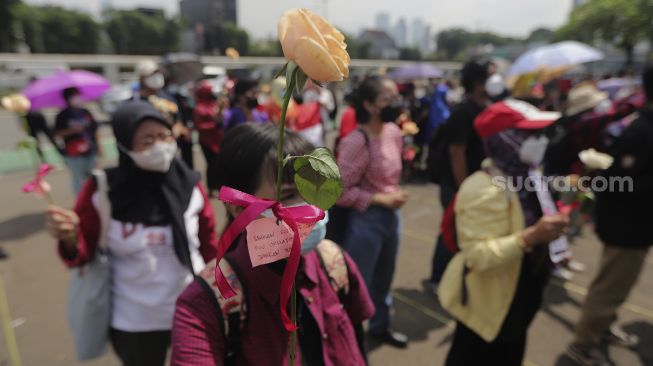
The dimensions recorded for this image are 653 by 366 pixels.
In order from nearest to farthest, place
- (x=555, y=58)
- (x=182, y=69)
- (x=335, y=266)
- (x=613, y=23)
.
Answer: (x=335, y=266) → (x=182, y=69) → (x=555, y=58) → (x=613, y=23)

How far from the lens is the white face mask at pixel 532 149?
69.9 inches

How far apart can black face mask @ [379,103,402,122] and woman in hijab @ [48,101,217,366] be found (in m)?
1.24

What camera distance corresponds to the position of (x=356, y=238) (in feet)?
8.07

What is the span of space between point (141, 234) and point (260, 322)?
0.85 meters

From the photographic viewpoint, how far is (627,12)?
80.9 feet

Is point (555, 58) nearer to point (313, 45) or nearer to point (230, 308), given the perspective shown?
point (230, 308)

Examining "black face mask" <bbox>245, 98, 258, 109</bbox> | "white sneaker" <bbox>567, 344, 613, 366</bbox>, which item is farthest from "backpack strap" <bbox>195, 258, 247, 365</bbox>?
"black face mask" <bbox>245, 98, 258, 109</bbox>

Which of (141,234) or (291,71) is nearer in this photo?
(291,71)

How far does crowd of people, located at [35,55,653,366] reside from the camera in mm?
1063

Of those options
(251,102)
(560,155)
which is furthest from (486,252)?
(251,102)

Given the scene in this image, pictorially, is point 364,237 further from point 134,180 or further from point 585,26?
point 585,26

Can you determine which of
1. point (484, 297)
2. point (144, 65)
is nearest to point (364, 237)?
point (484, 297)

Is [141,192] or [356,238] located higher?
[141,192]

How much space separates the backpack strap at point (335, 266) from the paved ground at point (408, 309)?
1611 mm
